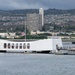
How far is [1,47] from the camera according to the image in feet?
317

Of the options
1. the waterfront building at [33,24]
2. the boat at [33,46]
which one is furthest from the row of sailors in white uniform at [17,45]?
the waterfront building at [33,24]

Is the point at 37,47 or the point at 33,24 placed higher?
the point at 33,24

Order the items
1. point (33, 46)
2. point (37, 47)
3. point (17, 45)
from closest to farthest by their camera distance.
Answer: point (37, 47) → point (33, 46) → point (17, 45)

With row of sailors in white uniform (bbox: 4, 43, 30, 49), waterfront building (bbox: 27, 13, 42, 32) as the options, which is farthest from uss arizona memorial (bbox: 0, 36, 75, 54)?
waterfront building (bbox: 27, 13, 42, 32)

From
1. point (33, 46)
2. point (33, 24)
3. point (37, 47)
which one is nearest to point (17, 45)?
point (33, 46)

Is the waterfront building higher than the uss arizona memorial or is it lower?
higher

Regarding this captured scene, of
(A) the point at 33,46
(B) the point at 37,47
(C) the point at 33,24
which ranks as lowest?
(B) the point at 37,47

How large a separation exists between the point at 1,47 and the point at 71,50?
11162 millimetres

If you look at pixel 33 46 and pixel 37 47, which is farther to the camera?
pixel 33 46

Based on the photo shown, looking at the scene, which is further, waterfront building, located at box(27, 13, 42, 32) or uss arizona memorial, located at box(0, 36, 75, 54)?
waterfront building, located at box(27, 13, 42, 32)

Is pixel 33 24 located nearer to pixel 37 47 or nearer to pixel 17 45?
pixel 17 45

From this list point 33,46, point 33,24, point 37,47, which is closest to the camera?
point 37,47

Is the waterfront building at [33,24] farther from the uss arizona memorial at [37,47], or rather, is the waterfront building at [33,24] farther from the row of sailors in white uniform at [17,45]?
the uss arizona memorial at [37,47]

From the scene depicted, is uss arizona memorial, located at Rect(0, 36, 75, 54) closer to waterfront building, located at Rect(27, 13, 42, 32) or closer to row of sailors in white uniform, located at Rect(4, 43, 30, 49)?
row of sailors in white uniform, located at Rect(4, 43, 30, 49)
